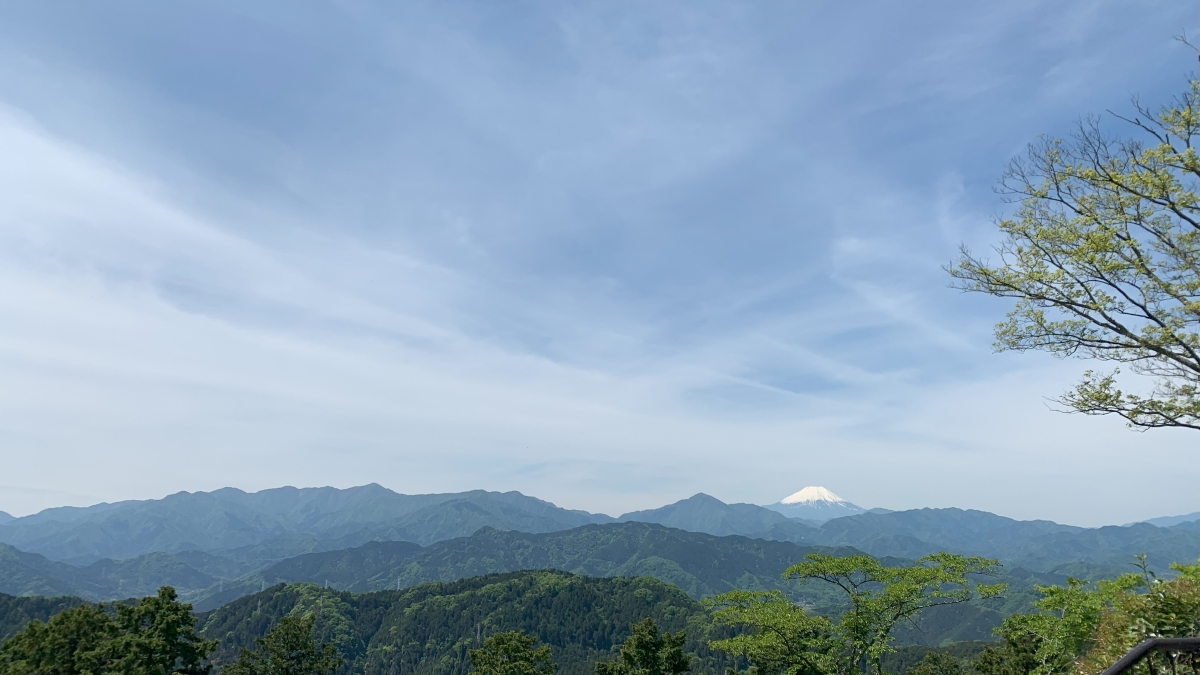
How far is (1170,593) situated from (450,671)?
217 meters

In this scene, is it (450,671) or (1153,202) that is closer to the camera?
(1153,202)

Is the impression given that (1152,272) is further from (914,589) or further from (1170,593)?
(914,589)

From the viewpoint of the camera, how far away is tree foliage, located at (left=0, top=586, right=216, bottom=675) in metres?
27.6

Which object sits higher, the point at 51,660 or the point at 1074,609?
the point at 1074,609

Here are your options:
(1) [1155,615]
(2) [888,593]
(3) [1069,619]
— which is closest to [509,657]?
(2) [888,593]

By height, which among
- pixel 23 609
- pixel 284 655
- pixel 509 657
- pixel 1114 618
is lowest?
pixel 23 609

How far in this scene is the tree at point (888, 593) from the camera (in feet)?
61.1

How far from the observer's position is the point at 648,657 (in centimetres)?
4306

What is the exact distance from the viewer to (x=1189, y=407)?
11.7 m

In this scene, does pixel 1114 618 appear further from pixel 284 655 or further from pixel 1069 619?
pixel 284 655

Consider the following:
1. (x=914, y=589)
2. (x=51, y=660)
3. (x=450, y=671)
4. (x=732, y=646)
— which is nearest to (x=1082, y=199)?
(x=914, y=589)

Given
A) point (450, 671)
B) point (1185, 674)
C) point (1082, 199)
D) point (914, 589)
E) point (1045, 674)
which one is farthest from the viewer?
point (450, 671)

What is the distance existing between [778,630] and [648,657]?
86.3 feet

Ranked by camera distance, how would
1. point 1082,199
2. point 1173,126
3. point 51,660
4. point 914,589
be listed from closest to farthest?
1. point 1173,126
2. point 1082,199
3. point 914,589
4. point 51,660
